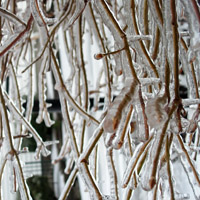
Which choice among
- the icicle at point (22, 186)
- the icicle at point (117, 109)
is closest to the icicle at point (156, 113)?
the icicle at point (117, 109)

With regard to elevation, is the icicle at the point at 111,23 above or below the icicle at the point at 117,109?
above

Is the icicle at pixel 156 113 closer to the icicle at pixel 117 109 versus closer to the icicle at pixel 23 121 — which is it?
the icicle at pixel 117 109

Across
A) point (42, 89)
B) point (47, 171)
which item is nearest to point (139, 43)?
point (42, 89)

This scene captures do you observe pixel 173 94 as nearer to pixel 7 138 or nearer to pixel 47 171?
pixel 7 138

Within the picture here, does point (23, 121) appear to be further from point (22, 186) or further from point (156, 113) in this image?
point (156, 113)

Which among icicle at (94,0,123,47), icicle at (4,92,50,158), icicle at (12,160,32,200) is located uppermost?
icicle at (94,0,123,47)

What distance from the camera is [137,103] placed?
0.85ft

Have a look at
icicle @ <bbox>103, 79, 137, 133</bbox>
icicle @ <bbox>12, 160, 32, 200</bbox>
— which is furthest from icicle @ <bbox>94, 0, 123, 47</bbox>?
icicle @ <bbox>12, 160, 32, 200</bbox>

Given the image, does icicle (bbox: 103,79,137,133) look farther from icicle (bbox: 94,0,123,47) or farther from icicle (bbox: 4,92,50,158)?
icicle (bbox: 4,92,50,158)

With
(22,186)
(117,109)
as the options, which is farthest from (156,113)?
(22,186)

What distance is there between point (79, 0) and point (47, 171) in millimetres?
1996

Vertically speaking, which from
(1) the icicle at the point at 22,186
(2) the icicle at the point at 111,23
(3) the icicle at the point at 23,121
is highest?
(2) the icicle at the point at 111,23

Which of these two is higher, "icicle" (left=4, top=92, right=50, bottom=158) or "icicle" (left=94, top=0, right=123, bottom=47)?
"icicle" (left=94, top=0, right=123, bottom=47)

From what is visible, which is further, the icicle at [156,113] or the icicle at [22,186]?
the icicle at [22,186]
